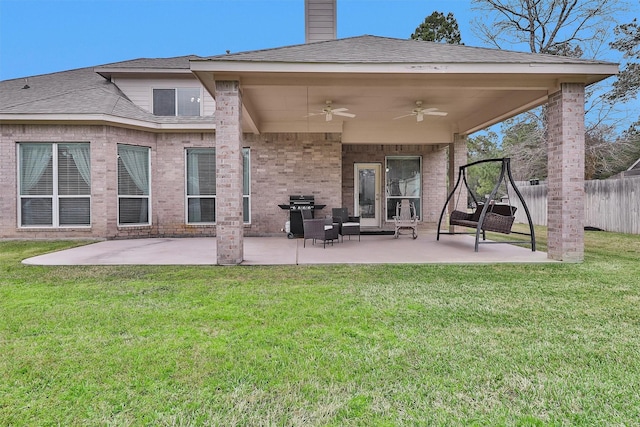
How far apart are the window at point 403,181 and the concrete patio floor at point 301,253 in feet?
14.1

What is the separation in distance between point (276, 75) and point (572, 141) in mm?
4813

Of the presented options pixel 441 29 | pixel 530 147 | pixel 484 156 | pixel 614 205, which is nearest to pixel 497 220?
pixel 614 205

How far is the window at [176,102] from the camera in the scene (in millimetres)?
10805

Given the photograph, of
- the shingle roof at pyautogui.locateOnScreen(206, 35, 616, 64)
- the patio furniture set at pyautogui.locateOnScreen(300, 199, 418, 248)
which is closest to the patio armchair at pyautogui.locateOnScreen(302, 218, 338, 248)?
the patio furniture set at pyautogui.locateOnScreen(300, 199, 418, 248)

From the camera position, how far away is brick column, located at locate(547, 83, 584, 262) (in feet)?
18.5

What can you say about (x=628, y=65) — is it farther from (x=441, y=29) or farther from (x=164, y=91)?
(x=164, y=91)

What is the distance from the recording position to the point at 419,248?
24.1 ft

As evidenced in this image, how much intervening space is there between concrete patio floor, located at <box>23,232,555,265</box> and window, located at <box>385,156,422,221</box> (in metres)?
4.29

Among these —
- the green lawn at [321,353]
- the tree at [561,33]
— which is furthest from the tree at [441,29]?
the green lawn at [321,353]

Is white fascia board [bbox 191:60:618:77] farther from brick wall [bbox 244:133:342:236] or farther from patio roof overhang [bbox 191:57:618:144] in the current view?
brick wall [bbox 244:133:342:236]

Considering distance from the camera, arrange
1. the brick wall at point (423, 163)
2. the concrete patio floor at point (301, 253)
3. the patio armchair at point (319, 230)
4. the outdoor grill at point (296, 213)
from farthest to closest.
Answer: the brick wall at point (423, 163) < the outdoor grill at point (296, 213) < the patio armchair at point (319, 230) < the concrete patio floor at point (301, 253)

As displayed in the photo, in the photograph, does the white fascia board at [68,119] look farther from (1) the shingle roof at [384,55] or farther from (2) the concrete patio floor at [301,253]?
(1) the shingle roof at [384,55]

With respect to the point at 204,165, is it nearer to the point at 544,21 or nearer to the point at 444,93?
the point at 444,93

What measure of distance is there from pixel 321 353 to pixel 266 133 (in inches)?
320
